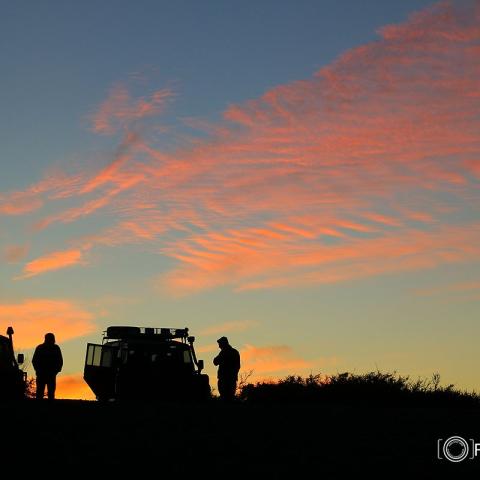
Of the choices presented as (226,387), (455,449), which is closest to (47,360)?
(226,387)

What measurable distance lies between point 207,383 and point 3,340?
20.5ft

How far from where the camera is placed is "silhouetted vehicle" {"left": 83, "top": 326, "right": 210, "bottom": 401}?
3189 cm

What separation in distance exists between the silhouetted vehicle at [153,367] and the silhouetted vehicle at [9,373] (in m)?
3.25

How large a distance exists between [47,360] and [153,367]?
539cm

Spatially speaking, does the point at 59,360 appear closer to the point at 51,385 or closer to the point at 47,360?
the point at 47,360

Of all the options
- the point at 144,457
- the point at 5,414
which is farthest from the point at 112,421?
the point at 144,457

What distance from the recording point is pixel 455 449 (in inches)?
551

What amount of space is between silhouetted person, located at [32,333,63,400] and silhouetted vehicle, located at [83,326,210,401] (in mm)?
4832

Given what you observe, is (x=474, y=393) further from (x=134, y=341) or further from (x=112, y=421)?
(x=112, y=421)

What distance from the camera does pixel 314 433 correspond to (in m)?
16.2

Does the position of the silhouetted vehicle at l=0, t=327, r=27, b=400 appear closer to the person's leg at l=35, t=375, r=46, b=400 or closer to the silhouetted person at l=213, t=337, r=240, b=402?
the person's leg at l=35, t=375, r=46, b=400

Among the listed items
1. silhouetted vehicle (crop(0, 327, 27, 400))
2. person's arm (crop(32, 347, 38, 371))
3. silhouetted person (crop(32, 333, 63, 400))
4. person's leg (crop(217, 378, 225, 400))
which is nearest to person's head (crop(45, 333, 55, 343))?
silhouetted person (crop(32, 333, 63, 400))

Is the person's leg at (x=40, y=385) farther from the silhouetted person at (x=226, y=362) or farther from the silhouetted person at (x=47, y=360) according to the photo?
the silhouetted person at (x=226, y=362)

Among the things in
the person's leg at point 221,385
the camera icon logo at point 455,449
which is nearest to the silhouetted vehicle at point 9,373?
the person's leg at point 221,385
